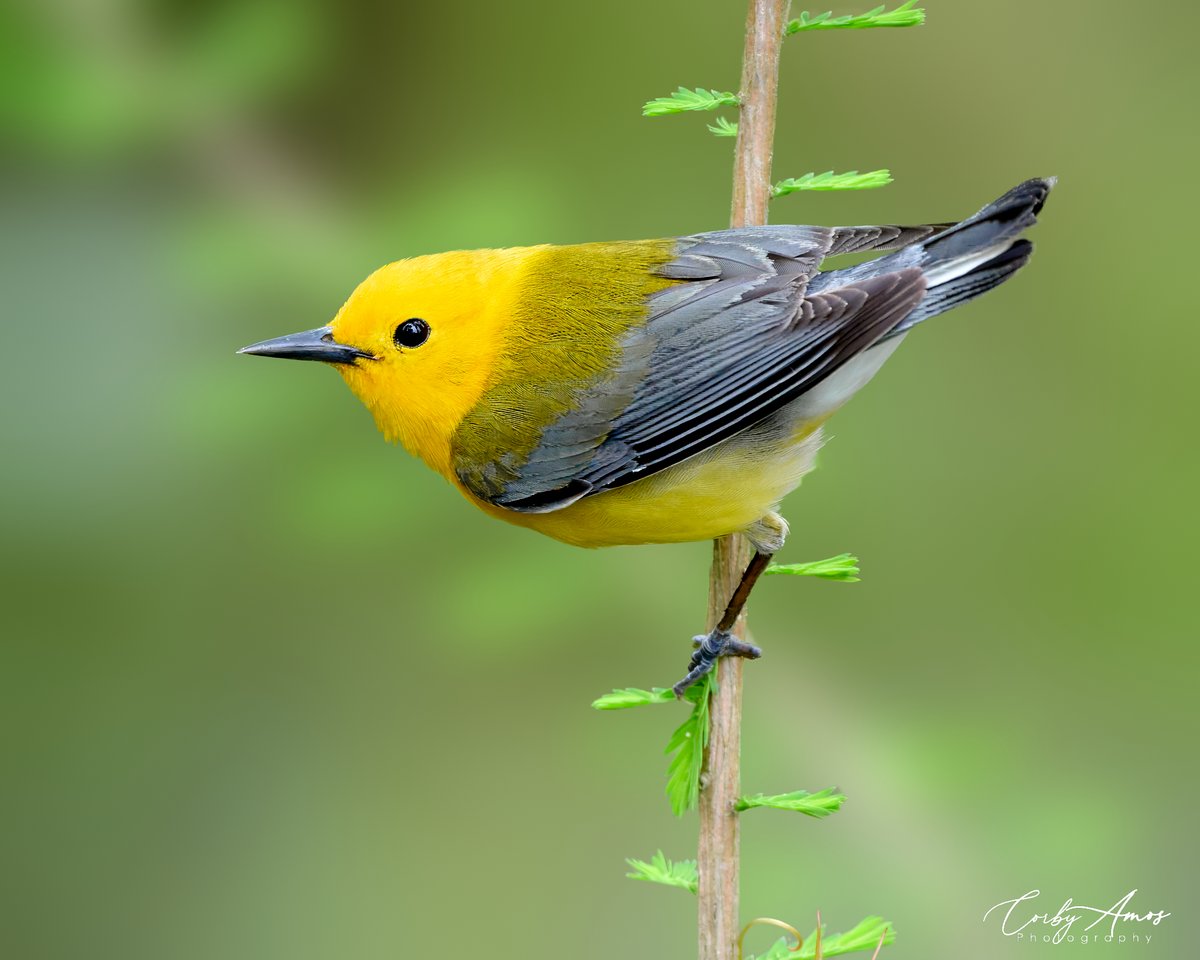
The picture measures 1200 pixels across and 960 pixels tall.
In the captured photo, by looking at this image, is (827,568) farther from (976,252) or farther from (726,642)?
(976,252)

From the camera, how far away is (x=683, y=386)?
2.17m

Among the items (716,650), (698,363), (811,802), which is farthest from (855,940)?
(698,363)

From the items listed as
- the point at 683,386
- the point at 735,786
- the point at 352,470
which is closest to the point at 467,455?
the point at 683,386

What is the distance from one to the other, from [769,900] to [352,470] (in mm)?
1502

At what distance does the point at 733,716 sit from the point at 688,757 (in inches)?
4.0

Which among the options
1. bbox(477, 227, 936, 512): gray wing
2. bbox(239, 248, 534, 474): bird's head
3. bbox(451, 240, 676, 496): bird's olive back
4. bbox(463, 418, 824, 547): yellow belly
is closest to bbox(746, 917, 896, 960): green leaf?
bbox(463, 418, 824, 547): yellow belly

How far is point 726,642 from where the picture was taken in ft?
6.62

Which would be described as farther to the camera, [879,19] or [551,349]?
[551,349]

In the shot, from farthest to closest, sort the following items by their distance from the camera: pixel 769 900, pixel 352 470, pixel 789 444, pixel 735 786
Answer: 1. pixel 352 470
2. pixel 769 900
3. pixel 789 444
4. pixel 735 786

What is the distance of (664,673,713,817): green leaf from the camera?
6.19 ft

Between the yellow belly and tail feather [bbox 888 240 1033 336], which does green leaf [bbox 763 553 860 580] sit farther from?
tail feather [bbox 888 240 1033 336]

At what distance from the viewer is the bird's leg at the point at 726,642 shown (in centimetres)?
202

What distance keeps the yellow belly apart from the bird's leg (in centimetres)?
9

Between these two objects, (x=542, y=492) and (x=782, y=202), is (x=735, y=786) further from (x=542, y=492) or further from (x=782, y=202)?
(x=782, y=202)
